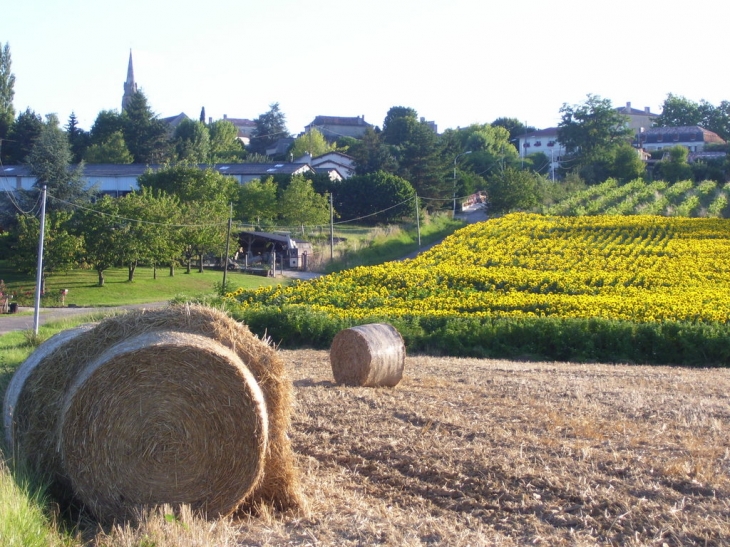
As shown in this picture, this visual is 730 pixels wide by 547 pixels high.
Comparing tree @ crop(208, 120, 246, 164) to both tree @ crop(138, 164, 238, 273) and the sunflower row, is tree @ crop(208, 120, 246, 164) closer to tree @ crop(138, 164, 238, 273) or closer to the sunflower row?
tree @ crop(138, 164, 238, 273)

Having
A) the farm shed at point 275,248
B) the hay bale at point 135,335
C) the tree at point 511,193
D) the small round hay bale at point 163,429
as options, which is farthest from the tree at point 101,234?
the small round hay bale at point 163,429

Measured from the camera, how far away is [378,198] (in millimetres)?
68875

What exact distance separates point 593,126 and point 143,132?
54.4m

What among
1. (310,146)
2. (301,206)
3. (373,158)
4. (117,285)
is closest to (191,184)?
(301,206)

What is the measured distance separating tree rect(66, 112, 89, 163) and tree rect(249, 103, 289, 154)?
32797mm

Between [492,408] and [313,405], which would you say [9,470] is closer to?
[313,405]

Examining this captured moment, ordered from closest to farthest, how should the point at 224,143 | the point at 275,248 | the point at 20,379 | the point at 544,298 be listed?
the point at 20,379 → the point at 544,298 → the point at 275,248 → the point at 224,143

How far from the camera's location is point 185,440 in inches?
259

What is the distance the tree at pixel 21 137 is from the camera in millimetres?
84500

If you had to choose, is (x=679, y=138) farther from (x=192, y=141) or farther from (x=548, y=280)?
(x=548, y=280)

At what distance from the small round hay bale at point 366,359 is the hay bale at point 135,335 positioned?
5.90m

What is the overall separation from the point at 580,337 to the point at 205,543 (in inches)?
597

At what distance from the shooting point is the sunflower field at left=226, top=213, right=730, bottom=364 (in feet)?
64.0

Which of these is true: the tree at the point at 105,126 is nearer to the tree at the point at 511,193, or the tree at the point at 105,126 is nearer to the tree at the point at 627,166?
the tree at the point at 511,193
